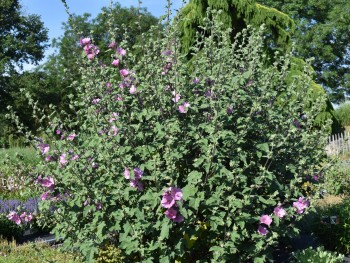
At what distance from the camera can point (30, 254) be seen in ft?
20.7

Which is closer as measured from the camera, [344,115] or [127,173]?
[127,173]

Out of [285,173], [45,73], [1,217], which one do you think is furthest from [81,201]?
[45,73]

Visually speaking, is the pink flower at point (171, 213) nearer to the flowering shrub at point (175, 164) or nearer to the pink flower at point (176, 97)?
the flowering shrub at point (175, 164)

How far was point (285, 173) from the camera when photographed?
14.4ft

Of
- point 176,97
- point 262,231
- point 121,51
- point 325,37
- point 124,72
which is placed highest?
point 325,37

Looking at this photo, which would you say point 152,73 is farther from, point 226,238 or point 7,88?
point 7,88

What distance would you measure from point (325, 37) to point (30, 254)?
111ft

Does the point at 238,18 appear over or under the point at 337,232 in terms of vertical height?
over

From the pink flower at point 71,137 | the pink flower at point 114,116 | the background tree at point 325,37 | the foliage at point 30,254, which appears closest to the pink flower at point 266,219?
the pink flower at point 114,116

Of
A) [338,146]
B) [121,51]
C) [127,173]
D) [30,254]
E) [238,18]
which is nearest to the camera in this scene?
[127,173]

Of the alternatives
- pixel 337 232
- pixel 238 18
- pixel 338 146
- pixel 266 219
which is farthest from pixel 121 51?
pixel 338 146

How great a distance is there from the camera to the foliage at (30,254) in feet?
18.3

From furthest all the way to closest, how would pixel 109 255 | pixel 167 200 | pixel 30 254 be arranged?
pixel 30 254
pixel 109 255
pixel 167 200

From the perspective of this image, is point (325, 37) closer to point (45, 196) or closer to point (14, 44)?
point (14, 44)
